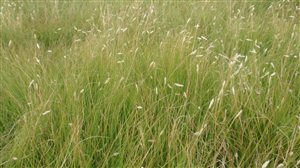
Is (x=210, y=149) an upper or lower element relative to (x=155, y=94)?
lower

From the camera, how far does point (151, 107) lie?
74.0 inches

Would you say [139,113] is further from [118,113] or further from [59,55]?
[59,55]

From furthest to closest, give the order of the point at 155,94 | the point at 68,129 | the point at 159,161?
the point at 155,94
the point at 68,129
the point at 159,161

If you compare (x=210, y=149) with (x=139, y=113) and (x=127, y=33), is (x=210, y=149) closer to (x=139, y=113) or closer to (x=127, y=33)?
(x=139, y=113)

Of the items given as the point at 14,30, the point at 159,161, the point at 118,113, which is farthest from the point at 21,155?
the point at 14,30

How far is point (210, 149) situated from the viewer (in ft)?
5.71

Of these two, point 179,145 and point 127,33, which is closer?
point 179,145

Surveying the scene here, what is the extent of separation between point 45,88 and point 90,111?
0.44 m

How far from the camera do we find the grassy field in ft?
5.51

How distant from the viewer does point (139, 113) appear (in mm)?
1904

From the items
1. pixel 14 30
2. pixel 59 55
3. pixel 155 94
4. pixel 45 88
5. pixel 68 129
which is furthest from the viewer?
pixel 14 30

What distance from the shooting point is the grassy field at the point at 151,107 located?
1680 millimetres

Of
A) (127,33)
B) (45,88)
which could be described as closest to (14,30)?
(127,33)

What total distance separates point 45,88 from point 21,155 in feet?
1.84
